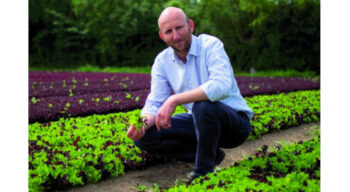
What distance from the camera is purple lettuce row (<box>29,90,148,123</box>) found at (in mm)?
5784

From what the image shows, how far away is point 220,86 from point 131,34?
21615 mm

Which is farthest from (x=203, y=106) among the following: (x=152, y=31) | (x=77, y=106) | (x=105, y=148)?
(x=152, y=31)

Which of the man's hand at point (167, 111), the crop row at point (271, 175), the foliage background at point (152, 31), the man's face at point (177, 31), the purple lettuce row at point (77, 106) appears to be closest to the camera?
the crop row at point (271, 175)

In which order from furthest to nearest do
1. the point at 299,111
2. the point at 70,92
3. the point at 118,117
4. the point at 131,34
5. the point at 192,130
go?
1. the point at 131,34
2. the point at 70,92
3. the point at 299,111
4. the point at 118,117
5. the point at 192,130

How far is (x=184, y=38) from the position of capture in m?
3.00

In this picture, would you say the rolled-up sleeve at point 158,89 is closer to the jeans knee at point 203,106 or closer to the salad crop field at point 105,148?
the salad crop field at point 105,148

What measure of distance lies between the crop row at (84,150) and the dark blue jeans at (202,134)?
1.42 ft

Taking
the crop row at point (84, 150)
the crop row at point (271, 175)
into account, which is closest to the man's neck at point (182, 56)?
the crop row at point (271, 175)

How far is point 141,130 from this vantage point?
10.1ft

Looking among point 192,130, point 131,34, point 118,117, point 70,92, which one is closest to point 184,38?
point 192,130

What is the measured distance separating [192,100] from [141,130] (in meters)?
0.58

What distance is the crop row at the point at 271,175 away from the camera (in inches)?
96.5

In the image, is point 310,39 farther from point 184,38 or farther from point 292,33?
point 184,38

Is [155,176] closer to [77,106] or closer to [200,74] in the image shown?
[200,74]
